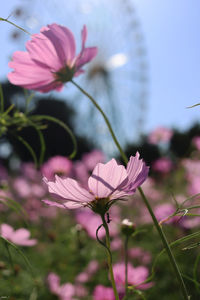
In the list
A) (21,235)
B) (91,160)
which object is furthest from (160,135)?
(21,235)

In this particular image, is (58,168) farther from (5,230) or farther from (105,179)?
(105,179)

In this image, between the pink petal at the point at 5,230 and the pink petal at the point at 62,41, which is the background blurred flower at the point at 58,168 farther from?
the pink petal at the point at 62,41

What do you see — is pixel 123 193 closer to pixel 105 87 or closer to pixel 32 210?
pixel 32 210

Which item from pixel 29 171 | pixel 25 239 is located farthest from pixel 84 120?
pixel 25 239

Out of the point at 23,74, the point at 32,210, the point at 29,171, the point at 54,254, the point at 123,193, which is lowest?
the point at 123,193

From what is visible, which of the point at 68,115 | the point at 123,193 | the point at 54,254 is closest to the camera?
the point at 123,193

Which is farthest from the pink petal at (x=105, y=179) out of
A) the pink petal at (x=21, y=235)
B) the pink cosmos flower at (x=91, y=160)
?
the pink cosmos flower at (x=91, y=160)

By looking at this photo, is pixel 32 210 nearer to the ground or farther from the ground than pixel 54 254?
farther from the ground

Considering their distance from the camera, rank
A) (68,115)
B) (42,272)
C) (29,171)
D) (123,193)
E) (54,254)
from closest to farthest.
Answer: (123,193), (42,272), (54,254), (29,171), (68,115)

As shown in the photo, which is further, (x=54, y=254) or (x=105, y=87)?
(x=105, y=87)
